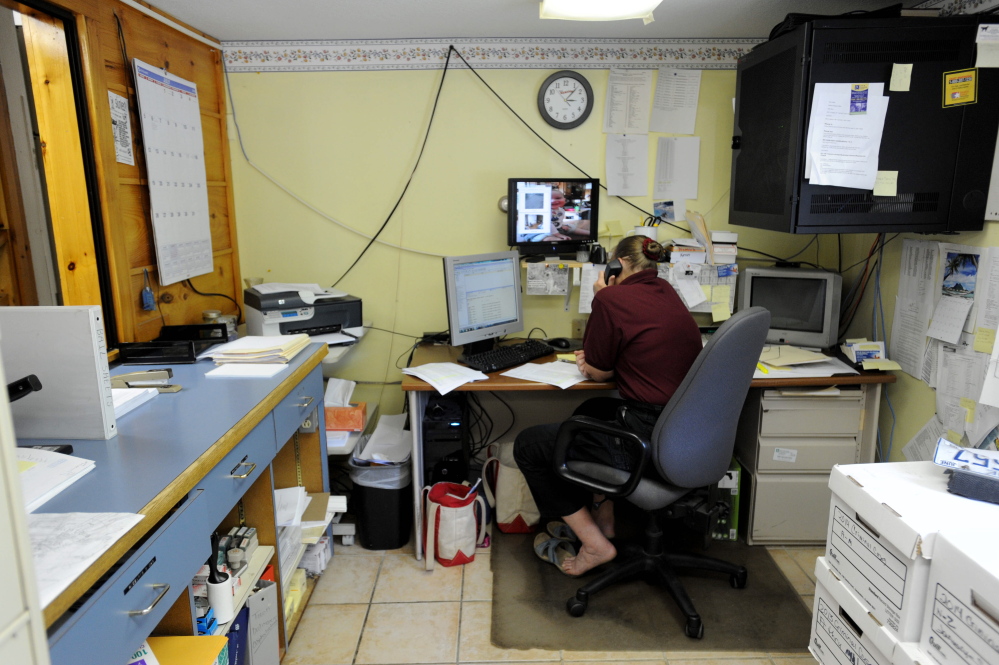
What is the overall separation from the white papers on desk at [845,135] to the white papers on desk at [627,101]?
3.27 feet

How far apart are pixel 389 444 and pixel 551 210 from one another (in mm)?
1277

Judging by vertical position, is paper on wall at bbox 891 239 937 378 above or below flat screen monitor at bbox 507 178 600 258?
below

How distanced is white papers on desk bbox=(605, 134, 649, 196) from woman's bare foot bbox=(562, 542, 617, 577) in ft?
5.32

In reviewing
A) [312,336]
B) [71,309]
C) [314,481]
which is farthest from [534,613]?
[71,309]

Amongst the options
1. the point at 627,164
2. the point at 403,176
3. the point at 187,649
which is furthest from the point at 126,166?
the point at 627,164

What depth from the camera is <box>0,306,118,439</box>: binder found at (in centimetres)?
150

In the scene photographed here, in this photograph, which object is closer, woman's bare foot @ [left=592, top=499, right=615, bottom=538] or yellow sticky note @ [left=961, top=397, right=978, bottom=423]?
yellow sticky note @ [left=961, top=397, right=978, bottom=423]

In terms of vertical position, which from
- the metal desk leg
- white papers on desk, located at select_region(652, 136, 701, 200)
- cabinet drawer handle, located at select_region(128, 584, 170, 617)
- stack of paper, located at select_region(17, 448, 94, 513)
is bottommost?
the metal desk leg

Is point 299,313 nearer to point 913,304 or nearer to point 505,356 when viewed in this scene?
point 505,356

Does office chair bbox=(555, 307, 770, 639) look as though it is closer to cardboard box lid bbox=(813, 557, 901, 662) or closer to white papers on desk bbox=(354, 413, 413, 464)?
cardboard box lid bbox=(813, 557, 901, 662)

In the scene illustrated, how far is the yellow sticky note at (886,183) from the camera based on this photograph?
7.29 ft

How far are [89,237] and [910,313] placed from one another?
9.72 ft

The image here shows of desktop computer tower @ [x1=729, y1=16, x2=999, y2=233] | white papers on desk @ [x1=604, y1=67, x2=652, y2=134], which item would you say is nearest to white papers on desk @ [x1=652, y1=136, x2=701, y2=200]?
white papers on desk @ [x1=604, y1=67, x2=652, y2=134]

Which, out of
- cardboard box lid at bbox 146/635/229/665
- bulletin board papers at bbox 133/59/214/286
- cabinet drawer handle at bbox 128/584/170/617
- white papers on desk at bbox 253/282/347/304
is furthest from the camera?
white papers on desk at bbox 253/282/347/304
